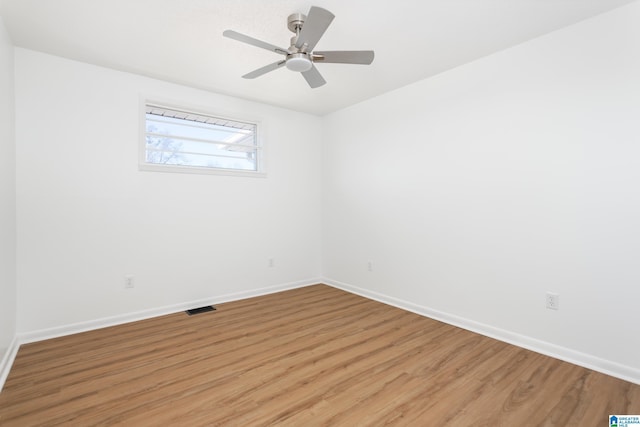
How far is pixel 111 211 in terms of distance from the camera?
300cm

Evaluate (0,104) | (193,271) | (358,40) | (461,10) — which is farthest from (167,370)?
(461,10)

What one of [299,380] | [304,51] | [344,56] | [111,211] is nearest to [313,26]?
[304,51]

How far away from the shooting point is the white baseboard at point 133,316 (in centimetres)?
266

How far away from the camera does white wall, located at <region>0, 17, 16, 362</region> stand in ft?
7.06

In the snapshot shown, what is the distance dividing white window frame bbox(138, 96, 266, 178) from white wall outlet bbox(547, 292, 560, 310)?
326 centimetres

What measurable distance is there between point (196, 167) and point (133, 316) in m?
1.69

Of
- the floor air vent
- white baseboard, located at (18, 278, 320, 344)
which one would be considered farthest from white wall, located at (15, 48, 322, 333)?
the floor air vent

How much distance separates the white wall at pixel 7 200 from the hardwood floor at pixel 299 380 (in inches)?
13.4

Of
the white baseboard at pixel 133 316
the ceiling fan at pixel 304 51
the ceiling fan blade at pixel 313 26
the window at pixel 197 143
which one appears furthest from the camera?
the window at pixel 197 143

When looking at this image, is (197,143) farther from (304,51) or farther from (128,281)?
(304,51)

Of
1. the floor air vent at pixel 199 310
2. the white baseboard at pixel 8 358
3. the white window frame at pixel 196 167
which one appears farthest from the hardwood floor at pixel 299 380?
the white window frame at pixel 196 167

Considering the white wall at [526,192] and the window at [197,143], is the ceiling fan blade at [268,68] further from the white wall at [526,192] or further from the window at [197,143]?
the white wall at [526,192]

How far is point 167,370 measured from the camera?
218 centimetres

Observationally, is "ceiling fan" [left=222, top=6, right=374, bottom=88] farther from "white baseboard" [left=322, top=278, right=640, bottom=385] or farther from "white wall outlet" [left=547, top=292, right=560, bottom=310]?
"white baseboard" [left=322, top=278, right=640, bottom=385]
